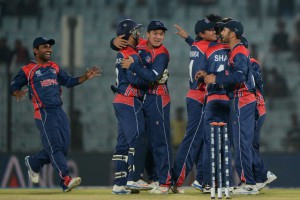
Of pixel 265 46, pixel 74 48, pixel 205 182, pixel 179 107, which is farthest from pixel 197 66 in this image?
pixel 265 46

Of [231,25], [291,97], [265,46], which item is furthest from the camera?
[265,46]

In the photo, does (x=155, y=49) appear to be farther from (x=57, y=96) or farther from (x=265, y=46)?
(x=265, y=46)

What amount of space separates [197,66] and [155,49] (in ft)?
1.80

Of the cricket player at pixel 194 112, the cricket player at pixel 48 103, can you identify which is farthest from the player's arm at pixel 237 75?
the cricket player at pixel 48 103

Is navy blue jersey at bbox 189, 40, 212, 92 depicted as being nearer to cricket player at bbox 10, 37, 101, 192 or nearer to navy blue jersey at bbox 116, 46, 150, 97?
navy blue jersey at bbox 116, 46, 150, 97

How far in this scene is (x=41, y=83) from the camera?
11594 mm

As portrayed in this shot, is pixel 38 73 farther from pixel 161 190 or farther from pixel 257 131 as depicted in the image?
pixel 257 131

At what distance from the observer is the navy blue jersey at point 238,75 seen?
33.5 ft

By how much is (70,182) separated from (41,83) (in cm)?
128

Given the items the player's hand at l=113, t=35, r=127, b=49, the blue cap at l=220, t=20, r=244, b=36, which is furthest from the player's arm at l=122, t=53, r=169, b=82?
the blue cap at l=220, t=20, r=244, b=36

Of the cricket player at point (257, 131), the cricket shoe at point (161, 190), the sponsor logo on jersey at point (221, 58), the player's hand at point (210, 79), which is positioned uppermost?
the sponsor logo on jersey at point (221, 58)

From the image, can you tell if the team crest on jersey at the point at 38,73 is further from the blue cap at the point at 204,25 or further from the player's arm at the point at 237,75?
the player's arm at the point at 237,75

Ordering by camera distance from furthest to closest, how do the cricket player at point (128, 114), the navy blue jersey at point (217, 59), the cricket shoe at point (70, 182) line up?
the cricket shoe at point (70, 182)
the cricket player at point (128, 114)
the navy blue jersey at point (217, 59)

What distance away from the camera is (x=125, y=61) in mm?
10797
